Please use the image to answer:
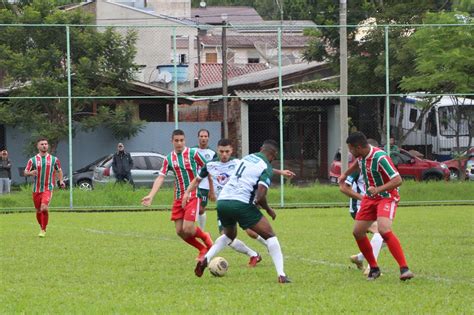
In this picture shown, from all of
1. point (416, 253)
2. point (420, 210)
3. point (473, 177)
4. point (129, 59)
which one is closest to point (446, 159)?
point (473, 177)

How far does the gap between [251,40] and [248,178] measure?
63485 millimetres

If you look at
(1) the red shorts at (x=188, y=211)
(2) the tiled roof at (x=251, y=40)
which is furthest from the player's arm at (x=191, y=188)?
(2) the tiled roof at (x=251, y=40)

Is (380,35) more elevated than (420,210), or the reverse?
(380,35)

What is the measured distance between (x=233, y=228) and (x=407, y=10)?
30.0 m

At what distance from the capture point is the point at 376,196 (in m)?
12.6

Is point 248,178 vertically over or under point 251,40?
under

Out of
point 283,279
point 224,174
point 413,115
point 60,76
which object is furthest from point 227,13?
point 283,279

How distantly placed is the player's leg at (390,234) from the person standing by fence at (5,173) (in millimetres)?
19202

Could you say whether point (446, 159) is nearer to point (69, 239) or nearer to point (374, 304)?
point (69, 239)

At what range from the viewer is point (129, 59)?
32938mm

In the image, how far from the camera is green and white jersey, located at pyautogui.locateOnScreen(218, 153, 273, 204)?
12234 millimetres

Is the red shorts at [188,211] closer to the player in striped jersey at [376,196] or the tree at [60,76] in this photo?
the player in striped jersey at [376,196]

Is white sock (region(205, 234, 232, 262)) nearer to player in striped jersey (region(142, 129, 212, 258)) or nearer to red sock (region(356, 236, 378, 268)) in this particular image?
red sock (region(356, 236, 378, 268))

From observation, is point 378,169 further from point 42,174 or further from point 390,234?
point 42,174
